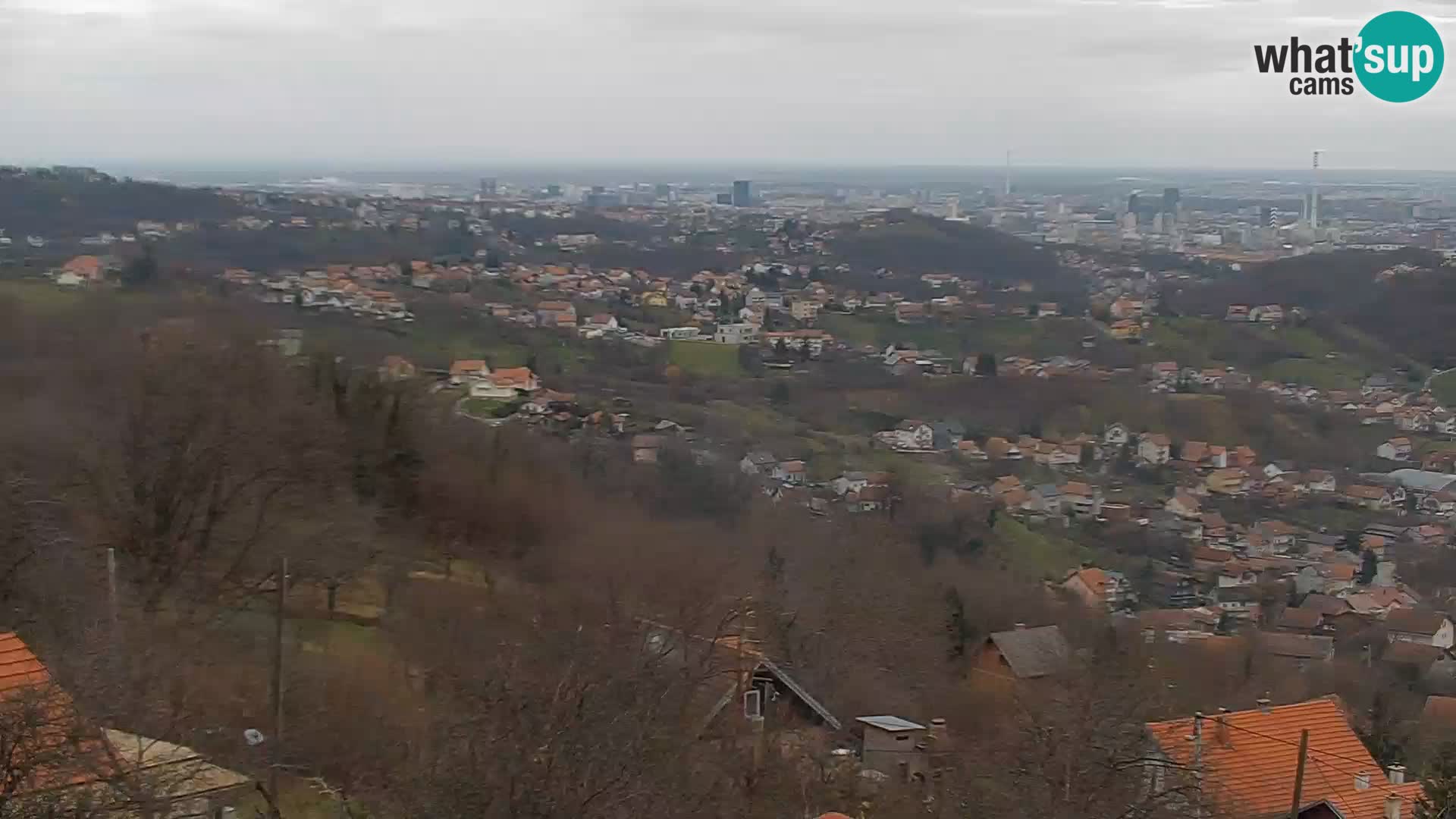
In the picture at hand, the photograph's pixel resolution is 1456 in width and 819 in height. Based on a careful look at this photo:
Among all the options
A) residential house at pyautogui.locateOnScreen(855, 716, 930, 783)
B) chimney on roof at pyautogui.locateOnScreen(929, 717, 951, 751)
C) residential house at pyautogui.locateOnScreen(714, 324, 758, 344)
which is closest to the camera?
residential house at pyautogui.locateOnScreen(855, 716, 930, 783)

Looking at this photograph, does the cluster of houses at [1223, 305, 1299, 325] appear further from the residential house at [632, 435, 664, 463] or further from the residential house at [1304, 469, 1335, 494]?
the residential house at [632, 435, 664, 463]

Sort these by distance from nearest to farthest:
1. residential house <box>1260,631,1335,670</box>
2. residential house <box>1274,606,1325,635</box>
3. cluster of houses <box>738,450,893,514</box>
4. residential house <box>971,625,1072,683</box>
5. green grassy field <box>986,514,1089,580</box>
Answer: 1. residential house <box>971,625,1072,683</box>
2. residential house <box>1260,631,1335,670</box>
3. residential house <box>1274,606,1325,635</box>
4. green grassy field <box>986,514,1089,580</box>
5. cluster of houses <box>738,450,893,514</box>

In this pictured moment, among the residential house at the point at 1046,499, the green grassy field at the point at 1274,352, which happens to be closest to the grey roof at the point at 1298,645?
the residential house at the point at 1046,499

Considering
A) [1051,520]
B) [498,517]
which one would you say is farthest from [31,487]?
[1051,520]

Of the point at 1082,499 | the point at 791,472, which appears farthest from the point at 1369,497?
the point at 791,472

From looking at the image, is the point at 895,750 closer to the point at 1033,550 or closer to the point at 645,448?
the point at 645,448

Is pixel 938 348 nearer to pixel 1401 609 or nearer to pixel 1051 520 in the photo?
pixel 1051 520

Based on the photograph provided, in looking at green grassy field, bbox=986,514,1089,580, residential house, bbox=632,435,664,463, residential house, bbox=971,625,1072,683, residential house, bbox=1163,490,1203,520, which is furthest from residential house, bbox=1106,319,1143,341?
residential house, bbox=971,625,1072,683

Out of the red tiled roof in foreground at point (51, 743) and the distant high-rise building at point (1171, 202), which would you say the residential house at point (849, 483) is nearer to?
the red tiled roof in foreground at point (51, 743)
